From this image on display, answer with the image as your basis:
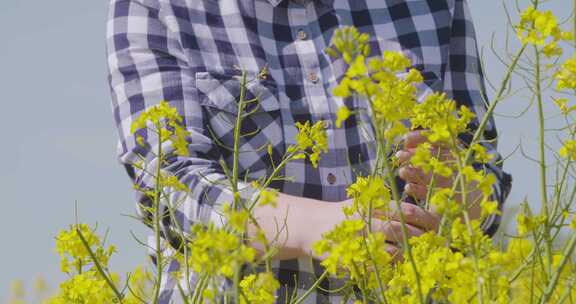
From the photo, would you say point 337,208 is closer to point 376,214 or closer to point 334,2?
point 376,214

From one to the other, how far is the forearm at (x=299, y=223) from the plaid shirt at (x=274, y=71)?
22 centimetres

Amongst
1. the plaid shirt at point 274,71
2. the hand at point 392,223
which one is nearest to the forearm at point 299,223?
the hand at point 392,223

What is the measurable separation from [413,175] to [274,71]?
45cm

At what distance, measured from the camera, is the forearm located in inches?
56.6

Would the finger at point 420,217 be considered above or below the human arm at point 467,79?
below

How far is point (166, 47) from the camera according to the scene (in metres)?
1.86

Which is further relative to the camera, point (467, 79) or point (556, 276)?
point (467, 79)

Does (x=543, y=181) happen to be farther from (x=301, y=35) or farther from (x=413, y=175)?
(x=301, y=35)

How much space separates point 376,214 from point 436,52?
0.68m

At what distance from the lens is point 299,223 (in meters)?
1.46

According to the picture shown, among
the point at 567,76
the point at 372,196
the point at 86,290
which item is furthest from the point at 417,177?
the point at 86,290

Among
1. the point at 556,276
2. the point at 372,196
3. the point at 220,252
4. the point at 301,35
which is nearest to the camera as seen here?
the point at 220,252

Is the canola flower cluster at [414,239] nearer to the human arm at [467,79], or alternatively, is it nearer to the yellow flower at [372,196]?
the yellow flower at [372,196]

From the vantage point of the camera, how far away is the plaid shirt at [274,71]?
1.77m
